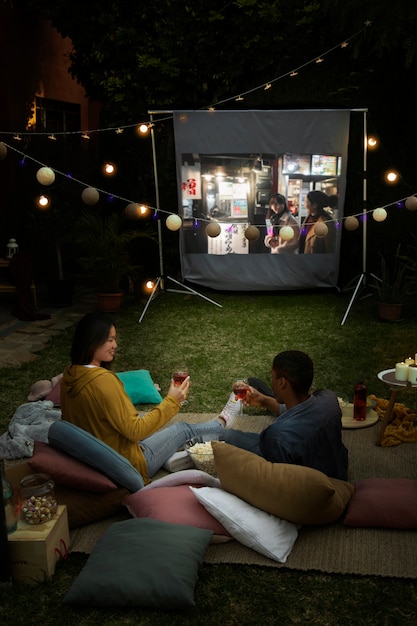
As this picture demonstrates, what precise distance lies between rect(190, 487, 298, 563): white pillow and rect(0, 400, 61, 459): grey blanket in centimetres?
146

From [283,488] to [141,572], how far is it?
75cm

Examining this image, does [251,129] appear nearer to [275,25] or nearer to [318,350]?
[275,25]

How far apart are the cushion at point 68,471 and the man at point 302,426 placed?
2.74ft

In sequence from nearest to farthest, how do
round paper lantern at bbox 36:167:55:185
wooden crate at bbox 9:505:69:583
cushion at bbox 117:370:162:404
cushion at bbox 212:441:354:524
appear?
1. wooden crate at bbox 9:505:69:583
2. cushion at bbox 212:441:354:524
3. cushion at bbox 117:370:162:404
4. round paper lantern at bbox 36:167:55:185

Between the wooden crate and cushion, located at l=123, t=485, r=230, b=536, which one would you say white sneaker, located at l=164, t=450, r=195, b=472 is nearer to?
cushion, located at l=123, t=485, r=230, b=536

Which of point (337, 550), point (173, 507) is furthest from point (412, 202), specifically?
point (173, 507)

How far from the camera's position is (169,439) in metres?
3.79

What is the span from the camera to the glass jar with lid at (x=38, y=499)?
276 cm

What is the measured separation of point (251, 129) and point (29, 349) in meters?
4.07

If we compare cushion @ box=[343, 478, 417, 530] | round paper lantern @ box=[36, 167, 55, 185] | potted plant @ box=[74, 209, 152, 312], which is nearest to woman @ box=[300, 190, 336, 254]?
potted plant @ box=[74, 209, 152, 312]

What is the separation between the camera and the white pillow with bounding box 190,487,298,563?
2.89m

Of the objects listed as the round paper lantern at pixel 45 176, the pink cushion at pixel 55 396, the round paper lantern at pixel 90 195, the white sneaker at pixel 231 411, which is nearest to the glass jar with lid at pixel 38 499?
the white sneaker at pixel 231 411

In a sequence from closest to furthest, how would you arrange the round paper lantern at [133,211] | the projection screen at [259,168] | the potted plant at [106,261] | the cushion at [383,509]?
the cushion at [383,509], the round paper lantern at [133,211], the potted plant at [106,261], the projection screen at [259,168]

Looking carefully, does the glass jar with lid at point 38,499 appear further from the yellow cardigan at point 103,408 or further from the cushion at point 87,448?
the yellow cardigan at point 103,408
